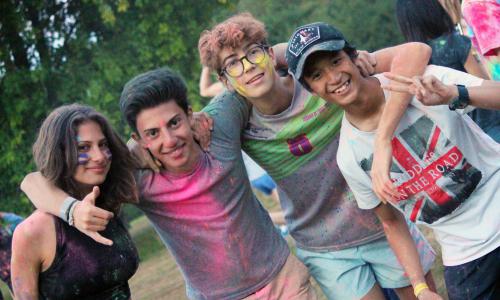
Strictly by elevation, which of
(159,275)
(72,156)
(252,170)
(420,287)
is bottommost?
(159,275)

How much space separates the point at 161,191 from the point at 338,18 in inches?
894

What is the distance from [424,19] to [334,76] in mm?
1556

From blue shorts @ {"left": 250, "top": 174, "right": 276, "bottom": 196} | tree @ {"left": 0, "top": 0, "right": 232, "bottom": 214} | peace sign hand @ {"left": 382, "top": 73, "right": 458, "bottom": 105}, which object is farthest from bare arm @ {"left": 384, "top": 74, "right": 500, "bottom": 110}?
tree @ {"left": 0, "top": 0, "right": 232, "bottom": 214}

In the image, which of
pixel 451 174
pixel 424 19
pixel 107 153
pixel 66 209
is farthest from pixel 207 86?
pixel 451 174

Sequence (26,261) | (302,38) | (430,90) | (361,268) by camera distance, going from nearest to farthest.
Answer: (430,90), (26,261), (302,38), (361,268)

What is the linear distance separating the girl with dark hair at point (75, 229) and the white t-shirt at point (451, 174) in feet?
4.49

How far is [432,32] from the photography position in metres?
4.46

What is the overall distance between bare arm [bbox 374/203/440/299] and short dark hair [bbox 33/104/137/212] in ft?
4.42

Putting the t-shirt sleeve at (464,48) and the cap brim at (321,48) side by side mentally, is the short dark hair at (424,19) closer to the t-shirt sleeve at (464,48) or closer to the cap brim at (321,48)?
the t-shirt sleeve at (464,48)

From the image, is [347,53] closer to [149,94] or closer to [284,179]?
[284,179]

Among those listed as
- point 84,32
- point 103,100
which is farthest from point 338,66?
point 84,32

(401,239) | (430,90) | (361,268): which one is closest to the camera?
(430,90)

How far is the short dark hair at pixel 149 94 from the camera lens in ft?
11.5

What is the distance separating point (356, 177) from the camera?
335 cm
